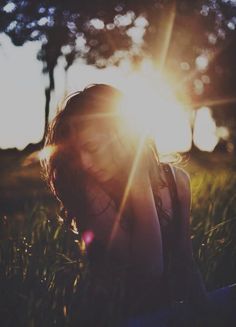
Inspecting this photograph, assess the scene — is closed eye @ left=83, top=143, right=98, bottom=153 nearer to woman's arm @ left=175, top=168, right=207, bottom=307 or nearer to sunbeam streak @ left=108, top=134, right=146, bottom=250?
sunbeam streak @ left=108, top=134, right=146, bottom=250

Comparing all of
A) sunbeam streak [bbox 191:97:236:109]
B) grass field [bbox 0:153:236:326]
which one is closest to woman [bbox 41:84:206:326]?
grass field [bbox 0:153:236:326]

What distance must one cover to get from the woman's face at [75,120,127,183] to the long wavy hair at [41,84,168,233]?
33 mm

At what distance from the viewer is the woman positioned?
1478 mm

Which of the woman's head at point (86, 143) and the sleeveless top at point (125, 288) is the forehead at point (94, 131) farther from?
the sleeveless top at point (125, 288)

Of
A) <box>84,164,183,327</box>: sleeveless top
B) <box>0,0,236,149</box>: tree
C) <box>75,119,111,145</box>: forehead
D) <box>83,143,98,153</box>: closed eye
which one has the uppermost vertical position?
<box>0,0,236,149</box>: tree

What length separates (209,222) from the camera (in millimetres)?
3072

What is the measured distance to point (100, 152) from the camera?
159 centimetres

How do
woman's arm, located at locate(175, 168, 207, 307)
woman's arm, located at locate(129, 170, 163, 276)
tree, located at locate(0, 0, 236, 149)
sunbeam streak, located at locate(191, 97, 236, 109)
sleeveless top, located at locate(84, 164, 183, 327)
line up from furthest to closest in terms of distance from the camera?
1. sunbeam streak, located at locate(191, 97, 236, 109)
2. tree, located at locate(0, 0, 236, 149)
3. woman's arm, located at locate(175, 168, 207, 307)
4. sleeveless top, located at locate(84, 164, 183, 327)
5. woman's arm, located at locate(129, 170, 163, 276)

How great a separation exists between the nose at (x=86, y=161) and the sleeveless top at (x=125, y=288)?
299mm

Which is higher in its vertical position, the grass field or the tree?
the tree

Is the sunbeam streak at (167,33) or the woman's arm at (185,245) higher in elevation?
the sunbeam streak at (167,33)

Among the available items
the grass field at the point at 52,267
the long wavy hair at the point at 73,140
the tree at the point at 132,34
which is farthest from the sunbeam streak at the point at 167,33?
the long wavy hair at the point at 73,140

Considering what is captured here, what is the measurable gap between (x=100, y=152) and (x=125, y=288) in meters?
0.56

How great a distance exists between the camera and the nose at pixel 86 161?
1.65 m
